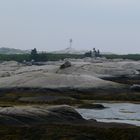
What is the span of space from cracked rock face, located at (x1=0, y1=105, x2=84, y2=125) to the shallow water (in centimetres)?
360

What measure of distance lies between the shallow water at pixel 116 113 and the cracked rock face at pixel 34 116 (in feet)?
11.8

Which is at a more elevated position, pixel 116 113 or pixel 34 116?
pixel 34 116

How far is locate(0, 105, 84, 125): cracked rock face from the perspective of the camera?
65.6 feet

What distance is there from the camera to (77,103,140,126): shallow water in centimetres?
2675

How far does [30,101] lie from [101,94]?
717 centimetres

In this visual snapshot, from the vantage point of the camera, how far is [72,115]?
22.5 meters

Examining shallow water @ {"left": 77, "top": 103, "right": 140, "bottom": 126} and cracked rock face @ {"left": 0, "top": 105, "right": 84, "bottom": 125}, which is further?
shallow water @ {"left": 77, "top": 103, "right": 140, "bottom": 126}

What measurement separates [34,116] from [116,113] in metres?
10.4

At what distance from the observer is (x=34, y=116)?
2075 cm

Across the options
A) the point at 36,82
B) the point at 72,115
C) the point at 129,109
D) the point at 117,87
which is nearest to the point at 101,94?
the point at 117,87

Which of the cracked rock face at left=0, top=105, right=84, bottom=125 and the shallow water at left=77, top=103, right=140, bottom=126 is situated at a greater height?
the cracked rock face at left=0, top=105, right=84, bottom=125

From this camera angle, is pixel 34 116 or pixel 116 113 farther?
pixel 116 113

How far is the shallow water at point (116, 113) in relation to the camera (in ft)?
87.8

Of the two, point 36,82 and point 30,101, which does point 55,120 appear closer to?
point 30,101
